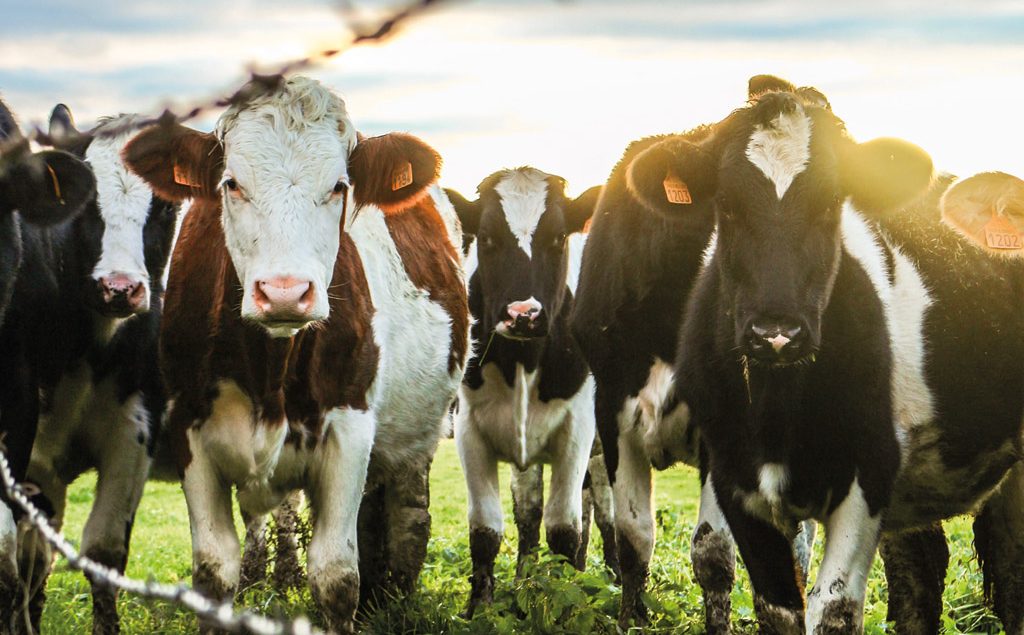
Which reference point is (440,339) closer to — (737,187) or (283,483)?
(283,483)

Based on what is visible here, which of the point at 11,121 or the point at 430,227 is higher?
the point at 11,121

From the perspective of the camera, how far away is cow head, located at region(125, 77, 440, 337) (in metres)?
4.32

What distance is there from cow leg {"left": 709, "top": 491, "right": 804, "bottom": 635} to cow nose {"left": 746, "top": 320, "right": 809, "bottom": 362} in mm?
751

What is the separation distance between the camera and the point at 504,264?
8.07 metres

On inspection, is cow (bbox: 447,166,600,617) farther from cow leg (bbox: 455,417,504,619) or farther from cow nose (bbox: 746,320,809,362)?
cow nose (bbox: 746,320,809,362)

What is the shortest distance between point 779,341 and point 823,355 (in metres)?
0.50

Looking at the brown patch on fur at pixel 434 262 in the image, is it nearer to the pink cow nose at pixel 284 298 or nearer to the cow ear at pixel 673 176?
the cow ear at pixel 673 176

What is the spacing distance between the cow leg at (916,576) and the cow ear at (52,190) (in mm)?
4010

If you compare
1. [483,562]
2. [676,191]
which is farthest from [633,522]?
[676,191]

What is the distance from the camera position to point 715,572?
5.88m

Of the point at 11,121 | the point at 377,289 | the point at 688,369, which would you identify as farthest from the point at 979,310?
the point at 11,121

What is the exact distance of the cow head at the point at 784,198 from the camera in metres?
4.29

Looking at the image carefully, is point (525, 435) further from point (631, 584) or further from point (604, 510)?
point (631, 584)

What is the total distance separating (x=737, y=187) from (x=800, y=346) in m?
0.76
